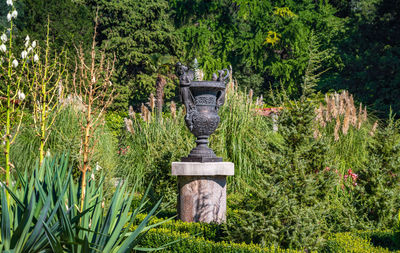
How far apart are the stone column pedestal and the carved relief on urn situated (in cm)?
31

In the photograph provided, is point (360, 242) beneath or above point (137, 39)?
beneath

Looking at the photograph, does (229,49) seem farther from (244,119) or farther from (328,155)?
(328,155)

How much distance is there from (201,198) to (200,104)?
4.62 ft

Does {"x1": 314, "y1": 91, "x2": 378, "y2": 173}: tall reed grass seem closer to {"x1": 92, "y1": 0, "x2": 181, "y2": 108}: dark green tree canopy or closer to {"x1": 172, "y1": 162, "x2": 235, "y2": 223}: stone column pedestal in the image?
{"x1": 172, "y1": 162, "x2": 235, "y2": 223}: stone column pedestal

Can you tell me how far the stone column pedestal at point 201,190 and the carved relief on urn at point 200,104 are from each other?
0.31m

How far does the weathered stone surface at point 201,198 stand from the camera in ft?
20.9

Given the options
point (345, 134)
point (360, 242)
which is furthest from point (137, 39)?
point (360, 242)

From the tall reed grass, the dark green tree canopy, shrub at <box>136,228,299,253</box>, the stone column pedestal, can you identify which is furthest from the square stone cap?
the dark green tree canopy

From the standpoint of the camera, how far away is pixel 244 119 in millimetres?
8977

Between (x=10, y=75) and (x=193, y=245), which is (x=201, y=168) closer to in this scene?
(x=193, y=245)

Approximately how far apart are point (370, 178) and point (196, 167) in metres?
2.27

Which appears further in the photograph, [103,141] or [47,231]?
[103,141]

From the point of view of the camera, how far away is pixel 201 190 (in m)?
6.36

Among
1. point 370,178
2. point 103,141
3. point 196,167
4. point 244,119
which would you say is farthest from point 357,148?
point 103,141
